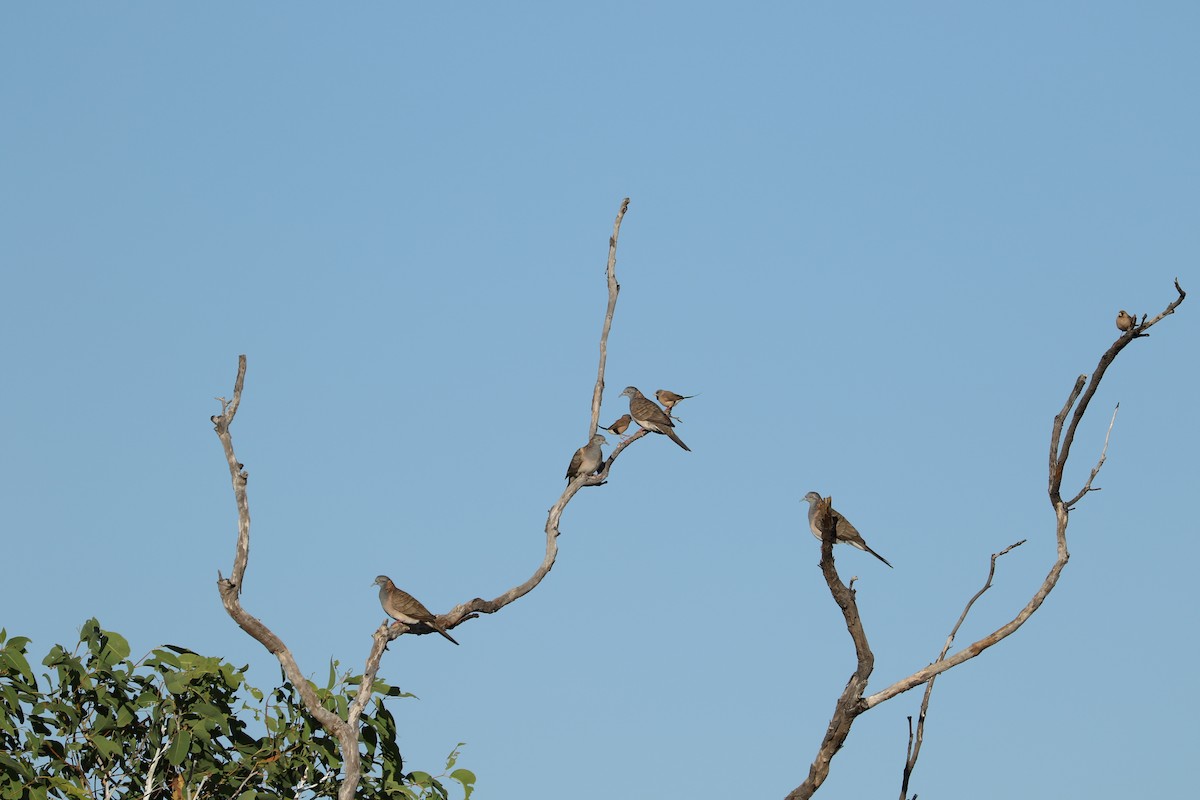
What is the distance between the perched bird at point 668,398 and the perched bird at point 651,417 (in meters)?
1.59

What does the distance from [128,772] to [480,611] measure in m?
3.06

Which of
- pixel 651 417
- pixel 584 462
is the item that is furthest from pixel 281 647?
pixel 651 417

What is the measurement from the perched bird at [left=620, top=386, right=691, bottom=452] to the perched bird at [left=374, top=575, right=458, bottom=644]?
5.48m

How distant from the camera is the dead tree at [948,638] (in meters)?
9.02

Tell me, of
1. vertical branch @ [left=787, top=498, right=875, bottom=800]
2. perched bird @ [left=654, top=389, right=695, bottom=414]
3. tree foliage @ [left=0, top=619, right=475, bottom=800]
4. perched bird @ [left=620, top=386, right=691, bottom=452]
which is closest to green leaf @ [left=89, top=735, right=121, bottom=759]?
tree foliage @ [left=0, top=619, right=475, bottom=800]

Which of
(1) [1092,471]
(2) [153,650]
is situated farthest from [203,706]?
(1) [1092,471]

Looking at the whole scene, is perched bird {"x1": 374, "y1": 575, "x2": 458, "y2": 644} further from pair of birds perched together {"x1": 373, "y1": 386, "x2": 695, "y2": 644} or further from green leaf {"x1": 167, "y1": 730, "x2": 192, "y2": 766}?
green leaf {"x1": 167, "y1": 730, "x2": 192, "y2": 766}

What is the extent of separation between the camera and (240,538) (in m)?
10.2

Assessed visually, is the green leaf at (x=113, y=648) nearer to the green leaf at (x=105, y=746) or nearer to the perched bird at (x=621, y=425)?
the green leaf at (x=105, y=746)

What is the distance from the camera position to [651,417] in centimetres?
1736

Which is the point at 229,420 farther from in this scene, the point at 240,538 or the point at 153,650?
the point at 153,650

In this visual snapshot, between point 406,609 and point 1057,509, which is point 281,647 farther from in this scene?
point 1057,509

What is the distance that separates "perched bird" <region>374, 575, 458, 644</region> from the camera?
37.4 feet

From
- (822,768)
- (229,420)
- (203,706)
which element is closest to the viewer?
(822,768)
